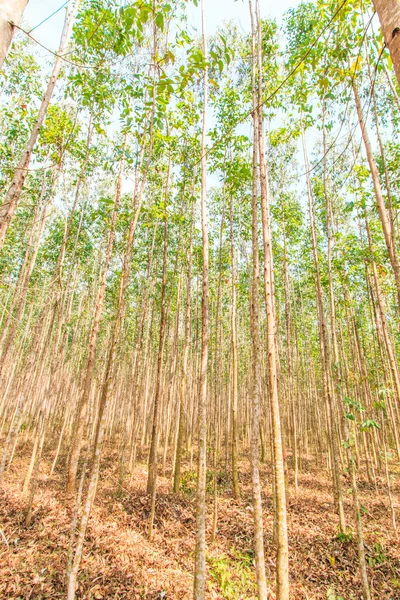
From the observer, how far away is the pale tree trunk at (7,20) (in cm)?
102

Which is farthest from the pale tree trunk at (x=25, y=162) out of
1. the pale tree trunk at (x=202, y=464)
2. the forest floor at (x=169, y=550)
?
the forest floor at (x=169, y=550)

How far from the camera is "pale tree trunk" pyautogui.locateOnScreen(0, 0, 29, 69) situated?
3.36 ft

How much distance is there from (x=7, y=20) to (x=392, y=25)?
4.24ft

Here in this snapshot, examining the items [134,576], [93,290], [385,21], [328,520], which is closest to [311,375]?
[328,520]

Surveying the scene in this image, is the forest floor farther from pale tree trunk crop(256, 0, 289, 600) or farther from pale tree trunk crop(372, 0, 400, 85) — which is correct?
pale tree trunk crop(372, 0, 400, 85)

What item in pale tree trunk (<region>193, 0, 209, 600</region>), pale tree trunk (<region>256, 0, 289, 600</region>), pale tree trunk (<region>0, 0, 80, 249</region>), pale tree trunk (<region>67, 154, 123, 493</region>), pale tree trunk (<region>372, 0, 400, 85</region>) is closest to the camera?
pale tree trunk (<region>372, 0, 400, 85</region>)

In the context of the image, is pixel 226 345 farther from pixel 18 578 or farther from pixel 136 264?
pixel 18 578

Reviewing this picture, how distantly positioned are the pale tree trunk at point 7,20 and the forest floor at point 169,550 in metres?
6.04

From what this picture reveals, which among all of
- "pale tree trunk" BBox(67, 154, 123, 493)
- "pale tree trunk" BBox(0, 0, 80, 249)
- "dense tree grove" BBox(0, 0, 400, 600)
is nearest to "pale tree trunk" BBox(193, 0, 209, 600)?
"dense tree grove" BBox(0, 0, 400, 600)

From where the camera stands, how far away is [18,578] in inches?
181

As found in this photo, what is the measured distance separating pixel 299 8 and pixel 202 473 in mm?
8543

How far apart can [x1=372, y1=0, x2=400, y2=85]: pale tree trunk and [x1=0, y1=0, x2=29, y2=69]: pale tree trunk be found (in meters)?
1.27

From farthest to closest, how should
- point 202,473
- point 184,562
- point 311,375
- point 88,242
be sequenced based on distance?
1. point 311,375
2. point 88,242
3. point 184,562
4. point 202,473

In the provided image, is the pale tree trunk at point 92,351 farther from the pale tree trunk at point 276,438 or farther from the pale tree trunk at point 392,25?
the pale tree trunk at point 392,25
